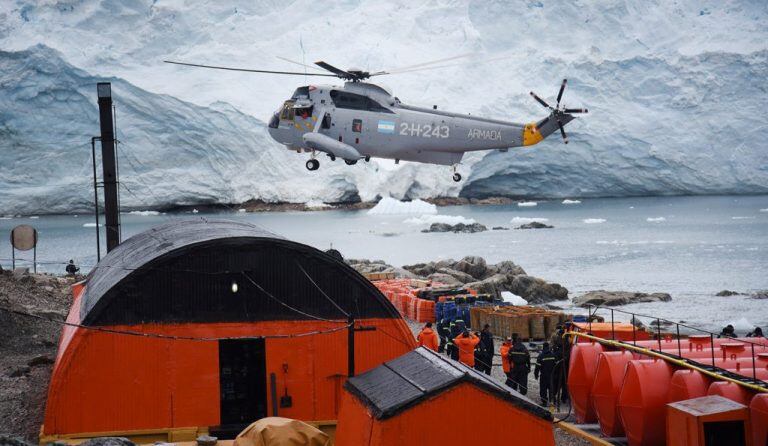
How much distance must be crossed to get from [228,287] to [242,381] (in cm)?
119

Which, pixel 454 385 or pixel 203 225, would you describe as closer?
pixel 454 385

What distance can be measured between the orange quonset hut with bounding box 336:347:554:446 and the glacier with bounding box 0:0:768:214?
58.0 meters

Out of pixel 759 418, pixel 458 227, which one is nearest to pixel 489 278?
pixel 759 418

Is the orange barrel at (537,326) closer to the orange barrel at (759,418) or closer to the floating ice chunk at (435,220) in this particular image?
the orange barrel at (759,418)

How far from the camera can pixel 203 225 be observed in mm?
14836

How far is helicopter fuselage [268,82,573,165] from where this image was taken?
21766mm

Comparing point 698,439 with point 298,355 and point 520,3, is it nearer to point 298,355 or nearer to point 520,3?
point 298,355

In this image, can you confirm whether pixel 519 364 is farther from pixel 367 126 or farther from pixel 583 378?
pixel 367 126

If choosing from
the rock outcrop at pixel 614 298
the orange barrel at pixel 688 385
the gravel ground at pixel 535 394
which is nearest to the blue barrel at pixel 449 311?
the gravel ground at pixel 535 394

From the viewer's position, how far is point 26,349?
1441cm

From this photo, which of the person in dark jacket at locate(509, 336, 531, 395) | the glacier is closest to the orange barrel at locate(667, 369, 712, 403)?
the person in dark jacket at locate(509, 336, 531, 395)

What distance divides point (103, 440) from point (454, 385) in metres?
3.16

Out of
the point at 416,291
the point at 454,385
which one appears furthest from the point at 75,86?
the point at 454,385

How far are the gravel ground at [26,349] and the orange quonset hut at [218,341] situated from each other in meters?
1.05
